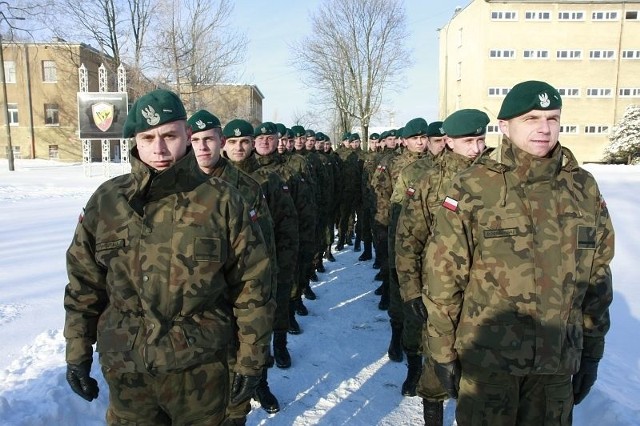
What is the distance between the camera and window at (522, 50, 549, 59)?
39.2 meters

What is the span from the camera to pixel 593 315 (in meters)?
2.37

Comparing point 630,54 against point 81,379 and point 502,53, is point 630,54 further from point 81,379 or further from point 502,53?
point 81,379

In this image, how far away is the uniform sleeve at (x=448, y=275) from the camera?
7.57 feet

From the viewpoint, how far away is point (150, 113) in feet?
6.84

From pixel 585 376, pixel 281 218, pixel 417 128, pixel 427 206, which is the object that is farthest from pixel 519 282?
pixel 417 128

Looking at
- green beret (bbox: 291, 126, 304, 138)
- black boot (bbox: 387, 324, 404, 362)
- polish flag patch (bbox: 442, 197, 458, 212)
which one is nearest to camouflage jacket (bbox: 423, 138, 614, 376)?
polish flag patch (bbox: 442, 197, 458, 212)

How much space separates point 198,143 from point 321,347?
8.93 ft

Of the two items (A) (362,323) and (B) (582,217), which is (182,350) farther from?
(A) (362,323)

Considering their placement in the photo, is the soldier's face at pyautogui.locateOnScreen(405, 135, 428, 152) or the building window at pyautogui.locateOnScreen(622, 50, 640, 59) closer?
the soldier's face at pyautogui.locateOnScreen(405, 135, 428, 152)

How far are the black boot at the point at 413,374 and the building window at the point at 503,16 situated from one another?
135ft

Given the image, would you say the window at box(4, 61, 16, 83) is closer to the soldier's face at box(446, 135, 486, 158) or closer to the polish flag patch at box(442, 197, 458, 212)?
the soldier's face at box(446, 135, 486, 158)

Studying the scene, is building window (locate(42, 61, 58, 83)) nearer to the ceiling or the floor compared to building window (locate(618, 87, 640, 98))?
nearer to the ceiling

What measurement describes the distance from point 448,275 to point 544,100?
95 centimetres

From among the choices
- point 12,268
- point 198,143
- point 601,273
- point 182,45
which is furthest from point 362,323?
point 182,45
